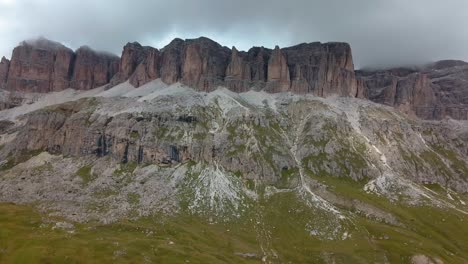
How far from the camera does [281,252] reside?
153250mm

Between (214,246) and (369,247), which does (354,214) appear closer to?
(369,247)

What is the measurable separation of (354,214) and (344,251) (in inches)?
1367

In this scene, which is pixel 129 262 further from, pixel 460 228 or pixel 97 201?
pixel 460 228

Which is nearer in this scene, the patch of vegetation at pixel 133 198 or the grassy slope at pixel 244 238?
the grassy slope at pixel 244 238

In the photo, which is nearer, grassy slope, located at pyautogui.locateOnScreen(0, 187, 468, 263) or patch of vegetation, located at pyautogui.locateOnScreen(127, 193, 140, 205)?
grassy slope, located at pyautogui.locateOnScreen(0, 187, 468, 263)

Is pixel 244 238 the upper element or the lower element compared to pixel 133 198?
lower

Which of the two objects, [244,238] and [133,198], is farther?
[133,198]

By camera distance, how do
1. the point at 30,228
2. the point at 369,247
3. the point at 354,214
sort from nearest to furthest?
the point at 30,228
the point at 369,247
the point at 354,214

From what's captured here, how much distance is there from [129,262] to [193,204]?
70654mm

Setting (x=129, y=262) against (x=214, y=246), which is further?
(x=214, y=246)

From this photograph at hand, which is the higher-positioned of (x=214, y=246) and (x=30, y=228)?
(x=30, y=228)

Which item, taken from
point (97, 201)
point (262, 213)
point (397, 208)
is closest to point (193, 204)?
point (262, 213)

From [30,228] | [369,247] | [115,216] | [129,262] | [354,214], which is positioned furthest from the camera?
[354,214]

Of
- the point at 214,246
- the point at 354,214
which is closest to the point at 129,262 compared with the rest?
the point at 214,246
